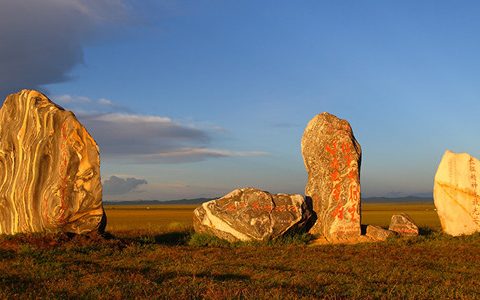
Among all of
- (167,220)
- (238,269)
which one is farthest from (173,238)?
(167,220)

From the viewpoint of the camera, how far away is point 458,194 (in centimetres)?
2773

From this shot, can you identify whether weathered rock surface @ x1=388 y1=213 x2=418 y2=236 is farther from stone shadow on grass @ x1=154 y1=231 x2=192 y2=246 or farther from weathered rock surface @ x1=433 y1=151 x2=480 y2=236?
stone shadow on grass @ x1=154 y1=231 x2=192 y2=246

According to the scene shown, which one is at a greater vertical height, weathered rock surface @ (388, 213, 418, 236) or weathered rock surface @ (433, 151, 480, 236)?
weathered rock surface @ (433, 151, 480, 236)

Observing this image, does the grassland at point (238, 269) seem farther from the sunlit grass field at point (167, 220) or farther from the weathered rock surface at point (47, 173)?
the sunlit grass field at point (167, 220)

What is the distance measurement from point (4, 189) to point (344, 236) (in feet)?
54.6

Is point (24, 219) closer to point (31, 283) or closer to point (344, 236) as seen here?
point (31, 283)

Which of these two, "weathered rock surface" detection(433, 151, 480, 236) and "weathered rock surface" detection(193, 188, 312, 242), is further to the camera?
"weathered rock surface" detection(433, 151, 480, 236)

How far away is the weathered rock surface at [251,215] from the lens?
24.5 meters

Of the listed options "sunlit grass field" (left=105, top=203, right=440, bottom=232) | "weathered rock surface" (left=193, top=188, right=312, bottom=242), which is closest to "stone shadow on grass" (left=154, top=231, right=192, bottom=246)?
"weathered rock surface" (left=193, top=188, right=312, bottom=242)

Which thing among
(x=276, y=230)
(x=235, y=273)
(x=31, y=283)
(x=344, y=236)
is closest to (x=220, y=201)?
(x=276, y=230)

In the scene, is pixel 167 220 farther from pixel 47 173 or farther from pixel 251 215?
pixel 47 173

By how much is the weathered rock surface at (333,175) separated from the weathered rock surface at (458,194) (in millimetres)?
5318

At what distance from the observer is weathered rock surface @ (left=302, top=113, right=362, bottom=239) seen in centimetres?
2581

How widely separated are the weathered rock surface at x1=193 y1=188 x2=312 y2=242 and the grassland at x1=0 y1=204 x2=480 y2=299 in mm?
870
